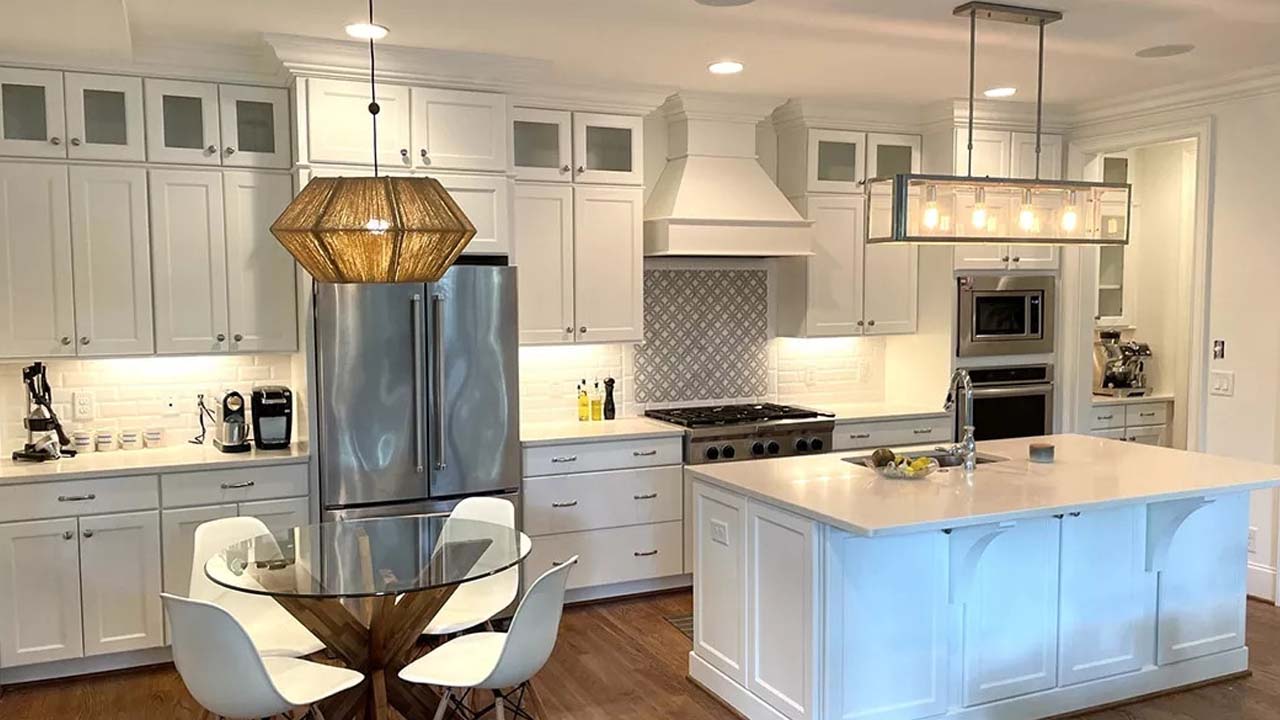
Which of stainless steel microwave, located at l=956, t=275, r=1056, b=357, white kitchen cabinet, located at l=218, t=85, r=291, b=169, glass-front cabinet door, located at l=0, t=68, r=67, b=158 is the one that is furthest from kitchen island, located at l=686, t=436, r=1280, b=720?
glass-front cabinet door, located at l=0, t=68, r=67, b=158

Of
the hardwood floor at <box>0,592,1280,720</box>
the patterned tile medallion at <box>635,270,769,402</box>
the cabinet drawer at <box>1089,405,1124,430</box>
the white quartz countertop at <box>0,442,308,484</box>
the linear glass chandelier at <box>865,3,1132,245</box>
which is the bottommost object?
the hardwood floor at <box>0,592,1280,720</box>

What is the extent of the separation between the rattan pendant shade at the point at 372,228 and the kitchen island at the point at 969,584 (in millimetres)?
1498

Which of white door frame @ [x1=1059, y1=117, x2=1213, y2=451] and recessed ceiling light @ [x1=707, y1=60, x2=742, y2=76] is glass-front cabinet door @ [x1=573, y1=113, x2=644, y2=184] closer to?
recessed ceiling light @ [x1=707, y1=60, x2=742, y2=76]

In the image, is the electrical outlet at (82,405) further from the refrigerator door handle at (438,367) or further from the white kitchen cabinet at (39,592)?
the refrigerator door handle at (438,367)

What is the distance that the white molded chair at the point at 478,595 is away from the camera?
352 centimetres

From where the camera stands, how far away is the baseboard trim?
3678 mm

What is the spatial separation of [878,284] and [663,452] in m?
1.76

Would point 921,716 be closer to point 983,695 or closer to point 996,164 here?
point 983,695

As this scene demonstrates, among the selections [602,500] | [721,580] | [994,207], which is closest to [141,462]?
[602,500]

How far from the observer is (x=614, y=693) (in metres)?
4.07

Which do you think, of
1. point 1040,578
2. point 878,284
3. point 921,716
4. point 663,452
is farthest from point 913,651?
point 878,284

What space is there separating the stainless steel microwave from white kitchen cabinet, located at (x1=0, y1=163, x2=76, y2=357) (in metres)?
4.58

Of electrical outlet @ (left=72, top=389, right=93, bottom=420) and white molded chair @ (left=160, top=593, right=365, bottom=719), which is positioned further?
electrical outlet @ (left=72, top=389, right=93, bottom=420)

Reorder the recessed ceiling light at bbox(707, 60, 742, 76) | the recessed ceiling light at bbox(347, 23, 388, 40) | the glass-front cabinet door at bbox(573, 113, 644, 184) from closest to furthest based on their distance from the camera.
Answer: the recessed ceiling light at bbox(347, 23, 388, 40)
the recessed ceiling light at bbox(707, 60, 742, 76)
the glass-front cabinet door at bbox(573, 113, 644, 184)
